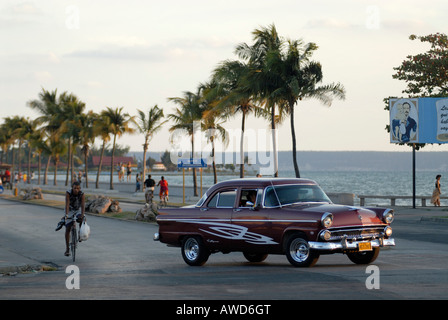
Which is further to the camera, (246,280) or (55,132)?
(55,132)

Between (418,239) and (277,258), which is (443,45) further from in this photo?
(277,258)

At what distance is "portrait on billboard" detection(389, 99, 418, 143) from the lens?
38.1m

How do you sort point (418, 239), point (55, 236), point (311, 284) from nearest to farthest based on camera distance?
point (311, 284)
point (418, 239)
point (55, 236)

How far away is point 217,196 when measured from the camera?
1533 centimetres

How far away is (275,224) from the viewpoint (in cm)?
1413

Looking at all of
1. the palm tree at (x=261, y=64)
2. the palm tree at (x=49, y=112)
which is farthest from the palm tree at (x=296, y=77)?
the palm tree at (x=49, y=112)

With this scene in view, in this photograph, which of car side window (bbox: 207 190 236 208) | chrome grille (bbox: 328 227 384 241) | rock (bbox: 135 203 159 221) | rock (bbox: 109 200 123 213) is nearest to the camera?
chrome grille (bbox: 328 227 384 241)

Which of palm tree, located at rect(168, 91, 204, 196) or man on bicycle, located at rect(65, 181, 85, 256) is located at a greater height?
palm tree, located at rect(168, 91, 204, 196)

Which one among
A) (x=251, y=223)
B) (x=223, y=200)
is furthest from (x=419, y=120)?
(x=251, y=223)

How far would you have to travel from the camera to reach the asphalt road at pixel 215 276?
35.7ft

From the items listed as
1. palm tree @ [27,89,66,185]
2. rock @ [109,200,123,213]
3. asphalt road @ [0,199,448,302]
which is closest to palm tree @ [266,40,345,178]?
rock @ [109,200,123,213]

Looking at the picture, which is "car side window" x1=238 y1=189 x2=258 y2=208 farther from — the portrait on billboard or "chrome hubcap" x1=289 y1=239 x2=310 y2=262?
the portrait on billboard

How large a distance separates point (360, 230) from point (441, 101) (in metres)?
25.1
